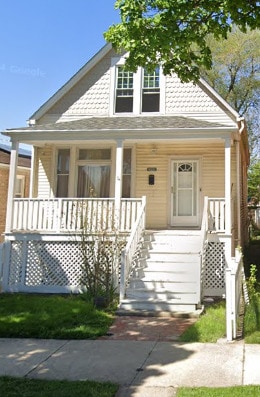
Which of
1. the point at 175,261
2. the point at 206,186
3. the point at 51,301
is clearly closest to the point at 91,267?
the point at 51,301

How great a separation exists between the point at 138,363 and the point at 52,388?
140cm

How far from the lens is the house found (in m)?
10.3

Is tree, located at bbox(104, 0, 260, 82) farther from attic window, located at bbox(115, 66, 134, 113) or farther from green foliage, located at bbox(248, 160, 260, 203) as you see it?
green foliage, located at bbox(248, 160, 260, 203)

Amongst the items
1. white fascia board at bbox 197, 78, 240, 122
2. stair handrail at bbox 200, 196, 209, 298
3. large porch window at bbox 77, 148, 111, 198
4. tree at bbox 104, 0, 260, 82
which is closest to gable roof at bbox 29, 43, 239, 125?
large porch window at bbox 77, 148, 111, 198

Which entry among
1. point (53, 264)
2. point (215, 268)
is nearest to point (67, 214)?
point (53, 264)

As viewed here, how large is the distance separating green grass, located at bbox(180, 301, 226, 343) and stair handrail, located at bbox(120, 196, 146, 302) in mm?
Answer: 2005

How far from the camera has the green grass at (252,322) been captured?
21.7 ft

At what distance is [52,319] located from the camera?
26.2 feet

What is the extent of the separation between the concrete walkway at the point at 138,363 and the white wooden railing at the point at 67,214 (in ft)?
16.0

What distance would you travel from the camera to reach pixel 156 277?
32.3ft

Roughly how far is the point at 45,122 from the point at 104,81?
8.60ft

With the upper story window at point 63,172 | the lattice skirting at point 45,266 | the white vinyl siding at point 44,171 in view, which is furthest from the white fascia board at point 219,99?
the lattice skirting at point 45,266

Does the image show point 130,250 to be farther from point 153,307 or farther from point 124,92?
point 124,92

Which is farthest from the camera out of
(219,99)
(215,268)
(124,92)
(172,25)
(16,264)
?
(124,92)
